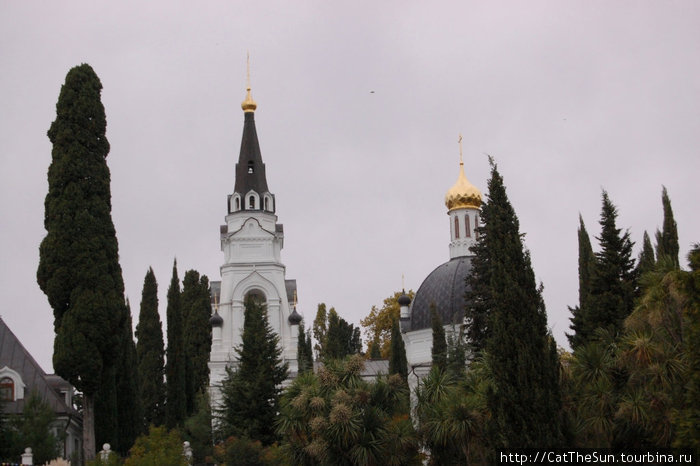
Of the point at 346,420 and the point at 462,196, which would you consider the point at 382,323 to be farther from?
the point at 346,420

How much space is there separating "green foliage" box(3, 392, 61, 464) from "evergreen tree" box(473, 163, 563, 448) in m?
13.8

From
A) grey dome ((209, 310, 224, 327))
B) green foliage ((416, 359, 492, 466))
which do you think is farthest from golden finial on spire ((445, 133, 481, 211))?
green foliage ((416, 359, 492, 466))

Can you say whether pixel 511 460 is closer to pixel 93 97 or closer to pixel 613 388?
pixel 613 388

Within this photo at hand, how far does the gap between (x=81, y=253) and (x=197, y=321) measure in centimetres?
3340

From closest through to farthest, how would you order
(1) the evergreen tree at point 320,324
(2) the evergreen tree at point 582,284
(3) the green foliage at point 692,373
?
1. (3) the green foliage at point 692,373
2. (2) the evergreen tree at point 582,284
3. (1) the evergreen tree at point 320,324

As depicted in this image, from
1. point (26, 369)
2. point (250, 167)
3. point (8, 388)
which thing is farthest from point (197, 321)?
point (8, 388)

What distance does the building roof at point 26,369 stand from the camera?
104ft

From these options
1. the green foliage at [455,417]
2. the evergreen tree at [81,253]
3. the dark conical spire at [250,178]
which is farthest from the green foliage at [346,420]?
the dark conical spire at [250,178]

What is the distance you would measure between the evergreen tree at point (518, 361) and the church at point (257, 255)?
32328mm

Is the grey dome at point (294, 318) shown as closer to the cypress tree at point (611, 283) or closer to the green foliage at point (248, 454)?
the green foliage at point (248, 454)

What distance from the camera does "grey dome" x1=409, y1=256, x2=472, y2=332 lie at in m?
51.1

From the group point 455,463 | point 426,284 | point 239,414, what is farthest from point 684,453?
point 426,284

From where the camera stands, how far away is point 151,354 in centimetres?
4900

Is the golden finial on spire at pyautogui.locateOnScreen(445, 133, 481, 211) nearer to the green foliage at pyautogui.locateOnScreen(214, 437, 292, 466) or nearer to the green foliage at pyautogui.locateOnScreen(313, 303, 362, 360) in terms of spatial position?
the green foliage at pyautogui.locateOnScreen(313, 303, 362, 360)
